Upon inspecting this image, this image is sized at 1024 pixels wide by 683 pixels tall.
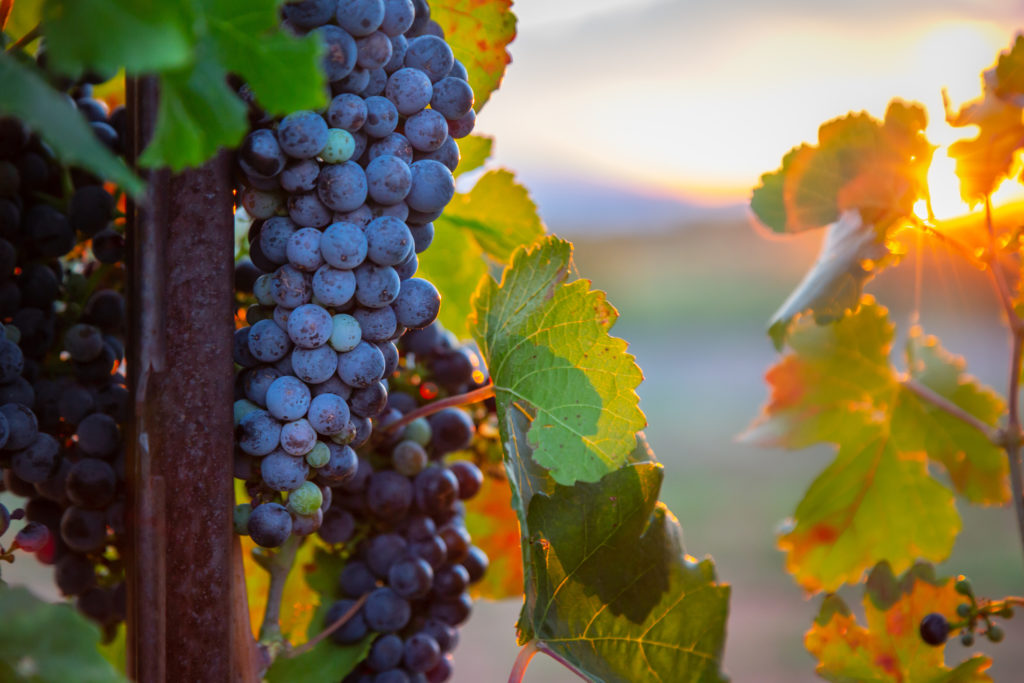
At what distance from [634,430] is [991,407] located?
0.51m

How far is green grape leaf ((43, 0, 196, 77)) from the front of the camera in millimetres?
245

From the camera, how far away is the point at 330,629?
498 mm

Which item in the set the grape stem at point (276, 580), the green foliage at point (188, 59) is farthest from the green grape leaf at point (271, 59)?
the grape stem at point (276, 580)

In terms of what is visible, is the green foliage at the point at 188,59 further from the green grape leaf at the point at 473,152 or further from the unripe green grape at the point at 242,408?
the green grape leaf at the point at 473,152

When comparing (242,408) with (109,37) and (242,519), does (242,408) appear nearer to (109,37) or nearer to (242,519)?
(242,519)

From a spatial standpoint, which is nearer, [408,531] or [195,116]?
[195,116]

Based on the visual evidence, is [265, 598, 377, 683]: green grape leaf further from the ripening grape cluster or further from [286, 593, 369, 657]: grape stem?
the ripening grape cluster

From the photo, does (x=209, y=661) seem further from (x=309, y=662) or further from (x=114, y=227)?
(x=114, y=227)

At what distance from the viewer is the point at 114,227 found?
0.50 metres

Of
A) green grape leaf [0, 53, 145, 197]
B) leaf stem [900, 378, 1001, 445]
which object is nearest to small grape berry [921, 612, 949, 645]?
leaf stem [900, 378, 1001, 445]

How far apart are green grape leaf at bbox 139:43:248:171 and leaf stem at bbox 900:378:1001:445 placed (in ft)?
1.89

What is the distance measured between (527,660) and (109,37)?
14.0 inches

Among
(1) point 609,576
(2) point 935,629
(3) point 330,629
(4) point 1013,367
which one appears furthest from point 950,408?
(3) point 330,629

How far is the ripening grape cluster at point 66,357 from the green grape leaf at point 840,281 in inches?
18.5
